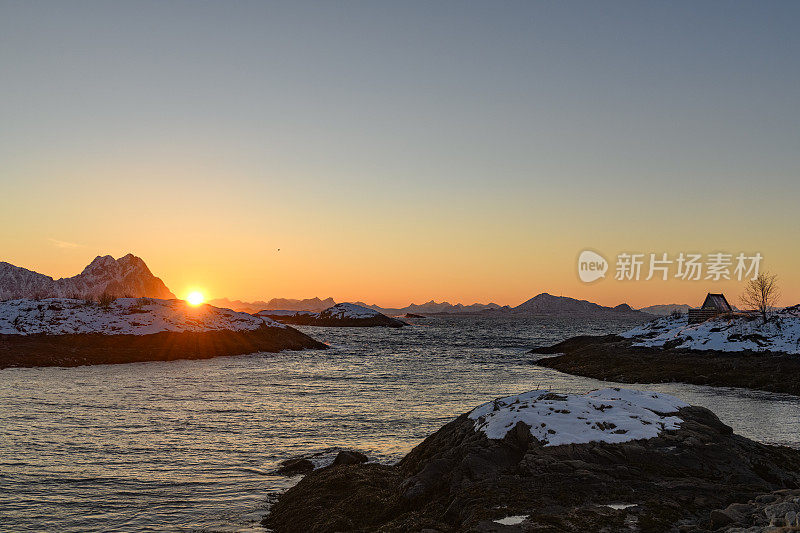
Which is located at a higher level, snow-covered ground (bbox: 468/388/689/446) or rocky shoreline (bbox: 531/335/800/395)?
snow-covered ground (bbox: 468/388/689/446)

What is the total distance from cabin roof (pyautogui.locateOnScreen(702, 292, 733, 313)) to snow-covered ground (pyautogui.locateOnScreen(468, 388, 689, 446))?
7769 centimetres

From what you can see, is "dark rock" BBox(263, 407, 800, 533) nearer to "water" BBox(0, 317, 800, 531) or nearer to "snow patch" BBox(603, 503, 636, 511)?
"snow patch" BBox(603, 503, 636, 511)

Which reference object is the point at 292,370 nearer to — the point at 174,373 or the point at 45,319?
the point at 174,373

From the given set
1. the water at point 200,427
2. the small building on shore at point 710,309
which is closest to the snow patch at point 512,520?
the water at point 200,427

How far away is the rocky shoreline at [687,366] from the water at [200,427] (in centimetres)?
333

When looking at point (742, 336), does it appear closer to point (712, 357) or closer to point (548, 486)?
point (712, 357)

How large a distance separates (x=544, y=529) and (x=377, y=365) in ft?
164

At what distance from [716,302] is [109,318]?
89634mm

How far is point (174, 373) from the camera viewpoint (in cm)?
4894

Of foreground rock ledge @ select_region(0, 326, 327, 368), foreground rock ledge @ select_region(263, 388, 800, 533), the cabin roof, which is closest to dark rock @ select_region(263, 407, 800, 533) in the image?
foreground rock ledge @ select_region(263, 388, 800, 533)

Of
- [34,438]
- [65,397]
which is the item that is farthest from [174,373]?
[34,438]

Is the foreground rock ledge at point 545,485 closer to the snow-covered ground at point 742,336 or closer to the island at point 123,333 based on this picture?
the snow-covered ground at point 742,336

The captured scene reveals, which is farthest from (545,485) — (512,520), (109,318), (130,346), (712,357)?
(109,318)

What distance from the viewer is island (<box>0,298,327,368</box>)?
187ft
